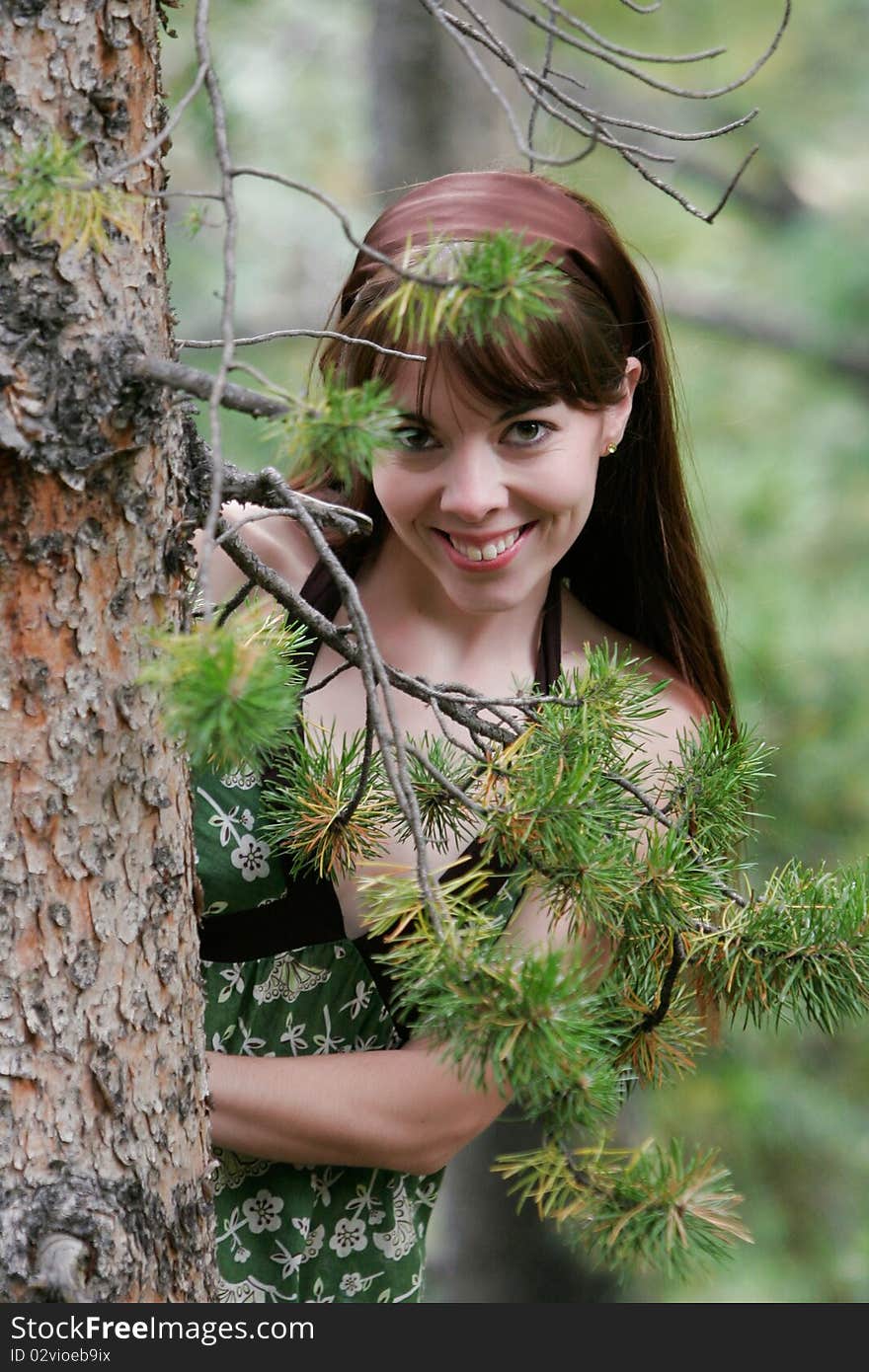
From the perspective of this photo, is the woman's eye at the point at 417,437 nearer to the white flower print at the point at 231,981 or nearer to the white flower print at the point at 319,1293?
the white flower print at the point at 231,981

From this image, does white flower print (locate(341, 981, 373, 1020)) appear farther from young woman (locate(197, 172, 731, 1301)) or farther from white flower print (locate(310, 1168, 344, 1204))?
white flower print (locate(310, 1168, 344, 1204))

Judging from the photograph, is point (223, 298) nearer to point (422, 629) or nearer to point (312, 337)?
point (312, 337)

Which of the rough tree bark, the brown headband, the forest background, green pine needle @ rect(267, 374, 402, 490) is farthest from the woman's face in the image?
the rough tree bark

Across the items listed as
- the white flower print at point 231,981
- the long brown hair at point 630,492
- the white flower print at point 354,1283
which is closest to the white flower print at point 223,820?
the white flower print at point 231,981

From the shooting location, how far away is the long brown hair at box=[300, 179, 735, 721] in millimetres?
1029

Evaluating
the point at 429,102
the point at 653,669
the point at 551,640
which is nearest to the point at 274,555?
the point at 551,640

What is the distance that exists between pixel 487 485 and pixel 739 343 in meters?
3.60

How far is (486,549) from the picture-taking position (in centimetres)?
104

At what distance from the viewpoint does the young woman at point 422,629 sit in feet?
3.29

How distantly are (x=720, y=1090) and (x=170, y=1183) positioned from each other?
2.94 meters

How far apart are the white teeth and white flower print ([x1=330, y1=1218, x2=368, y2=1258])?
73 centimetres

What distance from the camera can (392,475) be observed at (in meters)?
1.02

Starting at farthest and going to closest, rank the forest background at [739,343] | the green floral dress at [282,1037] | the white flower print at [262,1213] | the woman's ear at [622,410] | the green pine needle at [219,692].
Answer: the forest background at [739,343] < the white flower print at [262,1213] < the green floral dress at [282,1037] < the woman's ear at [622,410] < the green pine needle at [219,692]

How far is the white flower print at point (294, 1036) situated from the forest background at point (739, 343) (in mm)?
1070
